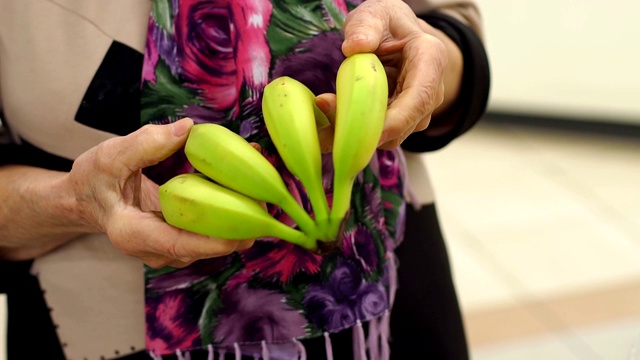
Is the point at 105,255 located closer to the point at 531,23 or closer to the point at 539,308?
the point at 539,308

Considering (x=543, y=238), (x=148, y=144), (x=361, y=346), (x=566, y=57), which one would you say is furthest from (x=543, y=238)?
(x=148, y=144)

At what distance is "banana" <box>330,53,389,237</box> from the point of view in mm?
543

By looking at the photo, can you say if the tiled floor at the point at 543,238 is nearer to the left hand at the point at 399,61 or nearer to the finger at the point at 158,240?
the left hand at the point at 399,61

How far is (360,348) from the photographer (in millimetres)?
756

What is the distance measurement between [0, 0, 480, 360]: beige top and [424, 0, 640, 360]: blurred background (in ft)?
3.90

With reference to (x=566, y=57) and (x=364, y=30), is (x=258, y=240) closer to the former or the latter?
(x=364, y=30)

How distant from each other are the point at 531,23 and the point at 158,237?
2.85 metres

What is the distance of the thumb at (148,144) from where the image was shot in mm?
572

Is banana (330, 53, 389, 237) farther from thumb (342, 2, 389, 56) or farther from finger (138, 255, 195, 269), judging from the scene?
finger (138, 255, 195, 269)

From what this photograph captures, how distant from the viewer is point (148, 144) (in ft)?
1.87

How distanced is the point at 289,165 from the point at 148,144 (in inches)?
4.5

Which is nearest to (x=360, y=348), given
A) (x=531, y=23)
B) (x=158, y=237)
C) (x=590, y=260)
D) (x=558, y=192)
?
(x=158, y=237)

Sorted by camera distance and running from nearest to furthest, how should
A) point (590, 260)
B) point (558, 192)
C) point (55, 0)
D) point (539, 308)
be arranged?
point (55, 0) → point (539, 308) → point (590, 260) → point (558, 192)

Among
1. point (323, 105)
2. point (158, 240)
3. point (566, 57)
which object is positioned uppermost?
point (566, 57)
